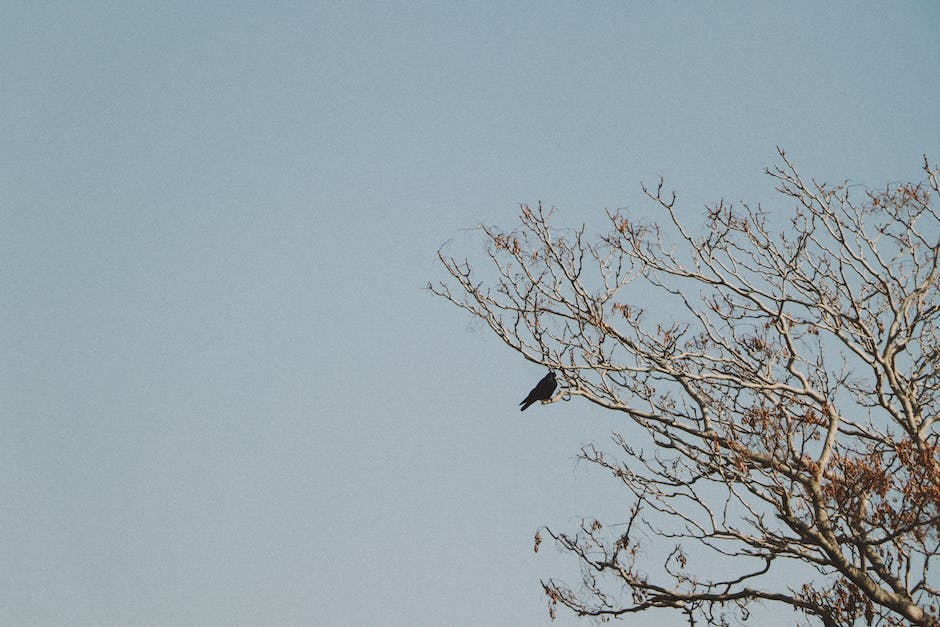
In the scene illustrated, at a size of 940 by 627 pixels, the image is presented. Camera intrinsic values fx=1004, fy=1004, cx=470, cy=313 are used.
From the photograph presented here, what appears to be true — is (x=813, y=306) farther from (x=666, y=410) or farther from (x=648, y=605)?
(x=648, y=605)

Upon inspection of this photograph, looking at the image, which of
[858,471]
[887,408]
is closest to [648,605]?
[858,471]

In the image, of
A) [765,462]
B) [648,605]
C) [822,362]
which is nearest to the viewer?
[765,462]

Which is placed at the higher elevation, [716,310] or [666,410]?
[716,310]

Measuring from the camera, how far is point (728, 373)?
9.84 meters

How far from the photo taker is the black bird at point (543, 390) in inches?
398

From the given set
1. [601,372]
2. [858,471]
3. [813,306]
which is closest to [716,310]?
[813,306]

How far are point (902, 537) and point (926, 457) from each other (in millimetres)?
761

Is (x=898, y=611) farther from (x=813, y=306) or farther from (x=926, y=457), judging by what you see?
(x=813, y=306)

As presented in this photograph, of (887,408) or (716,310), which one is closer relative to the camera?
(887,408)

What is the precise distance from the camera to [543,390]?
10.3 m

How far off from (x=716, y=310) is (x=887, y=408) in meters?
1.94

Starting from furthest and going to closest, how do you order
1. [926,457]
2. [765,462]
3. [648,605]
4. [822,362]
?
[822,362]
[648,605]
[765,462]
[926,457]

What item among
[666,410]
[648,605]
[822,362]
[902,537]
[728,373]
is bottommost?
[648,605]

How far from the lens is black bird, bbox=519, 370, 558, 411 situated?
10.1m
